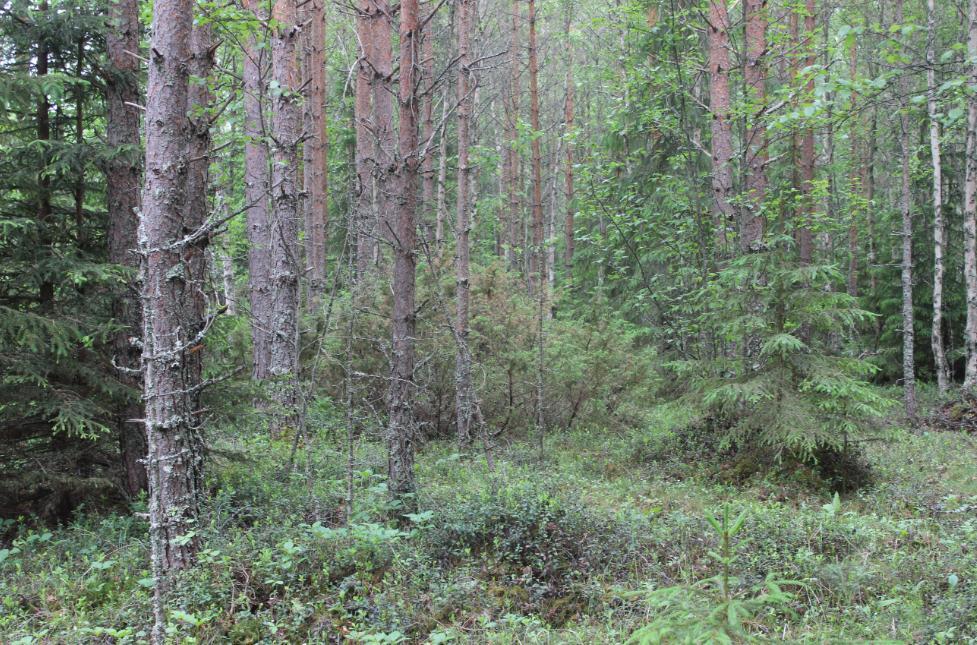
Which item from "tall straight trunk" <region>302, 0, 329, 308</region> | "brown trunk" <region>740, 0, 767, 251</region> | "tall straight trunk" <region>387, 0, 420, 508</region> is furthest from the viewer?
"tall straight trunk" <region>302, 0, 329, 308</region>

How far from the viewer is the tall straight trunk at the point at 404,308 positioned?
569cm

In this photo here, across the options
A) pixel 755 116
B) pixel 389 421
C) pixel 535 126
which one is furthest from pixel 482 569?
pixel 535 126

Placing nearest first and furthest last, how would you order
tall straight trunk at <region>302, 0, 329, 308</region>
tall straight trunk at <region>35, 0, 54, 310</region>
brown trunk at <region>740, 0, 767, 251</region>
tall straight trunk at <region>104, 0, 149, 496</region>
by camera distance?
tall straight trunk at <region>35, 0, 54, 310</region>, tall straight trunk at <region>104, 0, 149, 496</region>, brown trunk at <region>740, 0, 767, 251</region>, tall straight trunk at <region>302, 0, 329, 308</region>

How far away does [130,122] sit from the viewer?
6.59 meters

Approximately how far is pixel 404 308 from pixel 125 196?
3122 millimetres

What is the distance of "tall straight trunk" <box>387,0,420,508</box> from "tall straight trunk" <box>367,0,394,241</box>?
121 millimetres

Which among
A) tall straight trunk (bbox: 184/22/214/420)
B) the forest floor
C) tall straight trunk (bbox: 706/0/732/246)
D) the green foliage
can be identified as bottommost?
the forest floor

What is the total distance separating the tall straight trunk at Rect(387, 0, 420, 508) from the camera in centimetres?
569

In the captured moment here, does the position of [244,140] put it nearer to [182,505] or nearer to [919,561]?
[182,505]

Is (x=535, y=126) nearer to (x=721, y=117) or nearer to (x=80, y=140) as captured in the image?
(x=721, y=117)

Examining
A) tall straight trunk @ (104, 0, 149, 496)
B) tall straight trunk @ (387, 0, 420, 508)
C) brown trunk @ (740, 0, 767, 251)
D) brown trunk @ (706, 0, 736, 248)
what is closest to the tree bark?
brown trunk @ (740, 0, 767, 251)

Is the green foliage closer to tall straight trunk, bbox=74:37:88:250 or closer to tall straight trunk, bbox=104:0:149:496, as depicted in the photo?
tall straight trunk, bbox=104:0:149:496

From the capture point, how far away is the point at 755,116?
9.18 m

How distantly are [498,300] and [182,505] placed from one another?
306 inches
